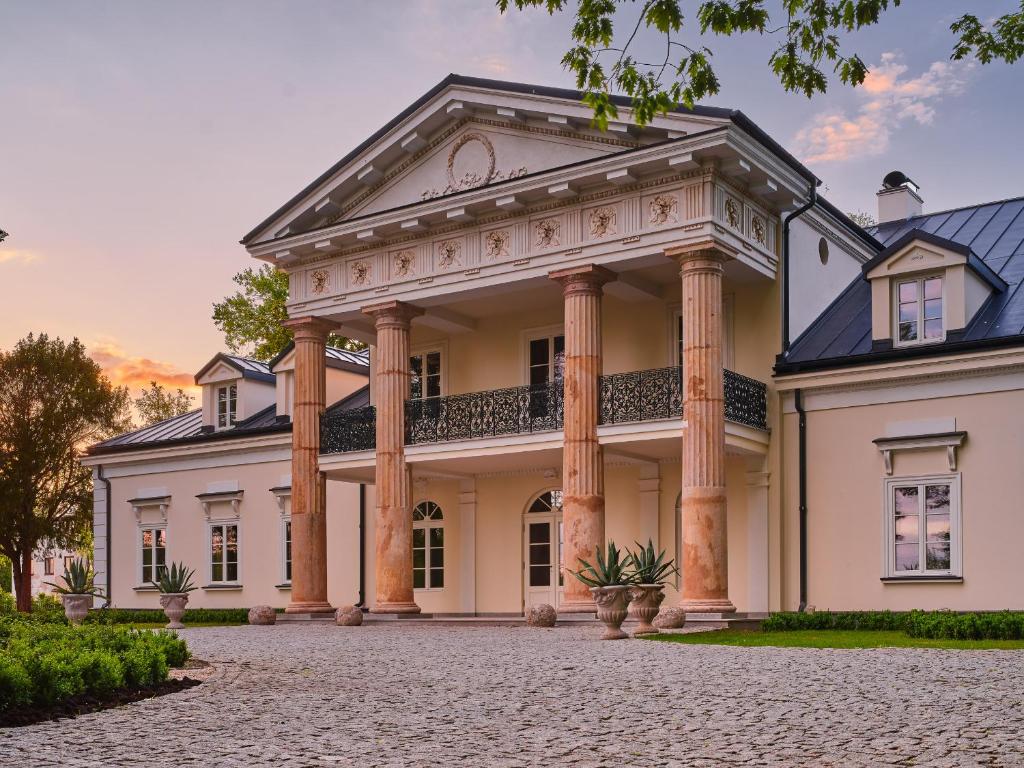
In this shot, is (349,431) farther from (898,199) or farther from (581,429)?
(898,199)

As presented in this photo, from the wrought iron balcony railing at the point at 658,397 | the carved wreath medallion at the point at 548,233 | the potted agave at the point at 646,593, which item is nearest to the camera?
the potted agave at the point at 646,593

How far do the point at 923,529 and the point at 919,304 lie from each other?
3.89 m

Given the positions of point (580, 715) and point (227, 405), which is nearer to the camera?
point (580, 715)

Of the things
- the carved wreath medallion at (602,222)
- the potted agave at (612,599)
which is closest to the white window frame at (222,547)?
the carved wreath medallion at (602,222)

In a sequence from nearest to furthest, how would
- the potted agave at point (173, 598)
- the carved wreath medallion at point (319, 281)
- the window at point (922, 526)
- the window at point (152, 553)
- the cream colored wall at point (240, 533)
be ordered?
the window at point (922, 526), the potted agave at point (173, 598), the carved wreath medallion at point (319, 281), the cream colored wall at point (240, 533), the window at point (152, 553)

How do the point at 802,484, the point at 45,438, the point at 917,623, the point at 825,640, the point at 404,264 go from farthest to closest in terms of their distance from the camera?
the point at 45,438
the point at 404,264
the point at 802,484
the point at 917,623
the point at 825,640

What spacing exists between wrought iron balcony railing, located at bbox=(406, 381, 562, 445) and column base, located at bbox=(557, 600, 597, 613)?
343 centimetres

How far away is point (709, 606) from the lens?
19.8 meters

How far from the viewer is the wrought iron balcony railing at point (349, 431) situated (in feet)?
84.2

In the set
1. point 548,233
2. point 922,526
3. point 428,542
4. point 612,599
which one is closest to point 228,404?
point 428,542

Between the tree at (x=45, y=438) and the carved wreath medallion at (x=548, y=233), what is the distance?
2316cm

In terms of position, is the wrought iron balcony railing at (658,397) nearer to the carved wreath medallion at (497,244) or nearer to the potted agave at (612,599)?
the carved wreath medallion at (497,244)

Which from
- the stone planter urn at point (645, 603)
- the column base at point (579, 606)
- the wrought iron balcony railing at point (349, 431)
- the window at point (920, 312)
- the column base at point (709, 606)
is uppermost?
the window at point (920, 312)

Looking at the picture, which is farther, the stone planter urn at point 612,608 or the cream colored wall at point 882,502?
the cream colored wall at point 882,502
